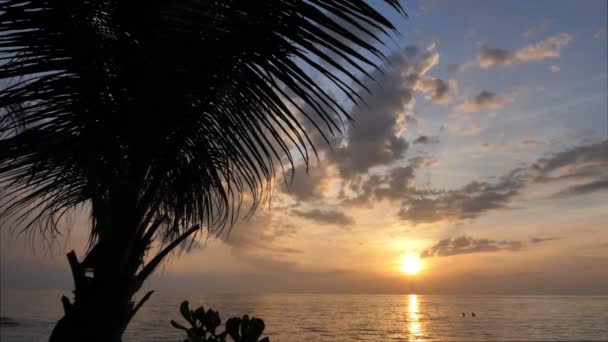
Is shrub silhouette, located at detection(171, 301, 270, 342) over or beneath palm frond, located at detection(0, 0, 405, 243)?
beneath

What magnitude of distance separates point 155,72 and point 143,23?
0.19 meters

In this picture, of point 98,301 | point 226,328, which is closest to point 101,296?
point 98,301

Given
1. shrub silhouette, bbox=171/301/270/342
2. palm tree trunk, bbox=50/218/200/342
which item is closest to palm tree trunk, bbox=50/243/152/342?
palm tree trunk, bbox=50/218/200/342

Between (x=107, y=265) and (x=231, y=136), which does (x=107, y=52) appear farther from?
(x=107, y=265)

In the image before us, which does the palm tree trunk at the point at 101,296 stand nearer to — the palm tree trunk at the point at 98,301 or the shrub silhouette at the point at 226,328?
the palm tree trunk at the point at 98,301

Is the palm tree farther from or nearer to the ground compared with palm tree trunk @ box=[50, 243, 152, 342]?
farther from the ground

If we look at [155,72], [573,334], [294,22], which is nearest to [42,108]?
[155,72]

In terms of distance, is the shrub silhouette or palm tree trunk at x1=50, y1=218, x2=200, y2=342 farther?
the shrub silhouette

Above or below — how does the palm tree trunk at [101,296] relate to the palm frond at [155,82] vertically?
below

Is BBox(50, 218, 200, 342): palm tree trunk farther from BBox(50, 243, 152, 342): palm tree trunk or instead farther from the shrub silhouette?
the shrub silhouette

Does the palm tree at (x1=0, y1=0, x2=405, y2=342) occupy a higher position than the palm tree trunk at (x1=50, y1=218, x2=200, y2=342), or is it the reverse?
the palm tree at (x1=0, y1=0, x2=405, y2=342)

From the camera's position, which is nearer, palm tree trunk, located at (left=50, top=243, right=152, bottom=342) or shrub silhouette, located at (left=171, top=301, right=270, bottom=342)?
palm tree trunk, located at (left=50, top=243, right=152, bottom=342)

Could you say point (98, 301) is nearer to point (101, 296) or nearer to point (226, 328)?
point (101, 296)

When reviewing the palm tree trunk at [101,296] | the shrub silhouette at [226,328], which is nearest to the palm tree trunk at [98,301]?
the palm tree trunk at [101,296]
